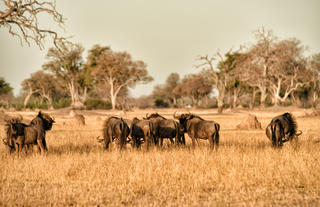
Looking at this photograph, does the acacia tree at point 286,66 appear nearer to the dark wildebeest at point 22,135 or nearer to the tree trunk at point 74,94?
the tree trunk at point 74,94

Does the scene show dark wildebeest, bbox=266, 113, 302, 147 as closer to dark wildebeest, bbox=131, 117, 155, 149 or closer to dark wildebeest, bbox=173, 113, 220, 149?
dark wildebeest, bbox=173, 113, 220, 149

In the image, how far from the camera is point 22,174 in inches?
306

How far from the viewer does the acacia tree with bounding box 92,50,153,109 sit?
5884 centimetres

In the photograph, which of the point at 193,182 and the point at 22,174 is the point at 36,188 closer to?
the point at 22,174

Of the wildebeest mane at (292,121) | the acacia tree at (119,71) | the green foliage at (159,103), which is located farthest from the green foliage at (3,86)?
the wildebeest mane at (292,121)

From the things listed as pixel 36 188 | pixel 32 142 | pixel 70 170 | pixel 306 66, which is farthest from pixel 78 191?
pixel 306 66

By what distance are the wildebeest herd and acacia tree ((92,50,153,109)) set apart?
152ft

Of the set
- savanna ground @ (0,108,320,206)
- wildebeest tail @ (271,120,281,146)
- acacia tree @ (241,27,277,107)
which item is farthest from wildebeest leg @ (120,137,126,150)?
acacia tree @ (241,27,277,107)

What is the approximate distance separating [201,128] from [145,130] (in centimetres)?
197

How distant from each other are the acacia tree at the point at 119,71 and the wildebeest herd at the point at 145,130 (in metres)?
46.5

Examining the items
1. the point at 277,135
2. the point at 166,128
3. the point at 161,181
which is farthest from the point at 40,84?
the point at 161,181

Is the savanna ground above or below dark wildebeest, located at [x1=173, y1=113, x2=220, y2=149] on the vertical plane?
below

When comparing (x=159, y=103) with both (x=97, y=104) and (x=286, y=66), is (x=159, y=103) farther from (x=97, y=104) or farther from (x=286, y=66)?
(x=286, y=66)

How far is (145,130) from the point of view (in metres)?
11.6
